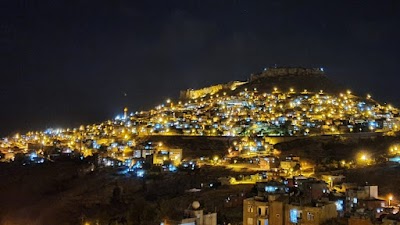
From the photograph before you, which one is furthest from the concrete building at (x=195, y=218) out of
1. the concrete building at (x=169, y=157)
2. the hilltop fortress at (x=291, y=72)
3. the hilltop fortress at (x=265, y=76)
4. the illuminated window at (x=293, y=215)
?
the hilltop fortress at (x=291, y=72)

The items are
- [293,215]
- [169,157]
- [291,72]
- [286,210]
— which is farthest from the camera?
[291,72]

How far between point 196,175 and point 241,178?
181 inches

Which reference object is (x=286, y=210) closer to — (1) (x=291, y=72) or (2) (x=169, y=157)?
(2) (x=169, y=157)

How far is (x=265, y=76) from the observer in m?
96.9

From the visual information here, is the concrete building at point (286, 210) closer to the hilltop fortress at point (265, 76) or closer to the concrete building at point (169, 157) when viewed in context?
the concrete building at point (169, 157)

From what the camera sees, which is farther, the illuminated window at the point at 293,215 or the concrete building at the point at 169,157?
the concrete building at the point at 169,157

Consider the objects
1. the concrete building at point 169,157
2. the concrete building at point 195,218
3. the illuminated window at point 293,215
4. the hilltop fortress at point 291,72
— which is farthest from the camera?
the hilltop fortress at point 291,72

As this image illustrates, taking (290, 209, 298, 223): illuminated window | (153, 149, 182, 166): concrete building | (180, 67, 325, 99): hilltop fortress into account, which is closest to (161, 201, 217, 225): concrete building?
(290, 209, 298, 223): illuminated window

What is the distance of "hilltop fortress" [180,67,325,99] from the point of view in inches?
3691

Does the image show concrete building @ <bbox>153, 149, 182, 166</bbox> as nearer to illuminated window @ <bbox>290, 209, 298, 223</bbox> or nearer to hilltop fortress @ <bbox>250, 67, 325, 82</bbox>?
illuminated window @ <bbox>290, 209, 298, 223</bbox>

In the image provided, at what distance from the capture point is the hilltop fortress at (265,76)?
93750 millimetres

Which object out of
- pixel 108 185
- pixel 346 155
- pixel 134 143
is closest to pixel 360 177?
pixel 346 155

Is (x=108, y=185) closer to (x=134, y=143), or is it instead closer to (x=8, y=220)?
(x=8, y=220)

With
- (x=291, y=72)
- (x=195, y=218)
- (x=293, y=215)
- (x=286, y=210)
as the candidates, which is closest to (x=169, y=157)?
(x=286, y=210)
